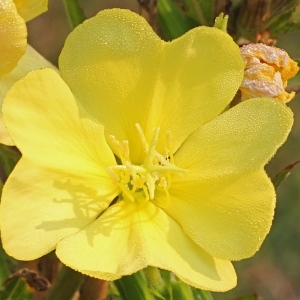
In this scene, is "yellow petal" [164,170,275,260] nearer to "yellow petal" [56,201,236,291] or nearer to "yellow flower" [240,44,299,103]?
"yellow petal" [56,201,236,291]

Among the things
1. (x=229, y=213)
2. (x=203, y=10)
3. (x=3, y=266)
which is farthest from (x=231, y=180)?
(x=3, y=266)

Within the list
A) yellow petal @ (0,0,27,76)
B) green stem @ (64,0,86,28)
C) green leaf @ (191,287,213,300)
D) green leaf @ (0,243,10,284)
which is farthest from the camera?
green leaf @ (0,243,10,284)

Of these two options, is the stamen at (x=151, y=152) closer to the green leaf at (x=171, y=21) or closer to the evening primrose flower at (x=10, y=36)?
the evening primrose flower at (x=10, y=36)

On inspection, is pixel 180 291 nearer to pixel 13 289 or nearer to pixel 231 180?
pixel 231 180

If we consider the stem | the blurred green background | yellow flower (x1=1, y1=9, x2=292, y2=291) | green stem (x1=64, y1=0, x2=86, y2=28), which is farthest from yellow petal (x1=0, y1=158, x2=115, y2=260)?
the blurred green background

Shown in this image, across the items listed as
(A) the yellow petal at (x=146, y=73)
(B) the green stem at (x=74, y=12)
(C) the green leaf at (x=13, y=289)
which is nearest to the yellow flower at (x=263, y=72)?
(A) the yellow petal at (x=146, y=73)

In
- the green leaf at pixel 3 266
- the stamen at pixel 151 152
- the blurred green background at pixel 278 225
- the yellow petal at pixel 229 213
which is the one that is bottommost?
the blurred green background at pixel 278 225

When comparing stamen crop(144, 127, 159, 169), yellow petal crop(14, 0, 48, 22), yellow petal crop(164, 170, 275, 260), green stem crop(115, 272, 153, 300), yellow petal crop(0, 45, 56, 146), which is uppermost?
yellow petal crop(14, 0, 48, 22)
